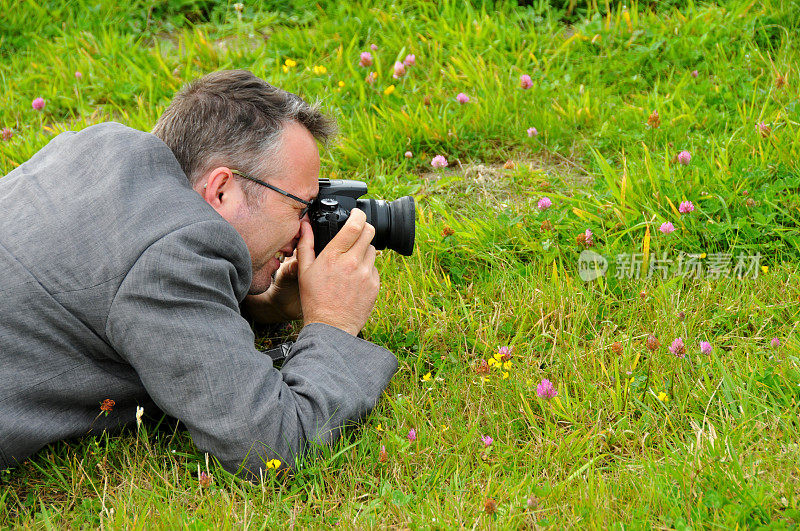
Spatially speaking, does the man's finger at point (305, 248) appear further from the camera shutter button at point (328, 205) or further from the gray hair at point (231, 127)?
the gray hair at point (231, 127)

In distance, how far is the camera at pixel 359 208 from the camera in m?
2.52

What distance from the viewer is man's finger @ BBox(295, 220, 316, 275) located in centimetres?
251

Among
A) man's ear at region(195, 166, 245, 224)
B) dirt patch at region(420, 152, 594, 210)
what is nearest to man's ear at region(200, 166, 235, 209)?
man's ear at region(195, 166, 245, 224)

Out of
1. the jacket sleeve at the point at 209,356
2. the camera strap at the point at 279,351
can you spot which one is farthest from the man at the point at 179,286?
the camera strap at the point at 279,351

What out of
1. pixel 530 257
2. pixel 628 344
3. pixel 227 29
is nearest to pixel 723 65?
pixel 530 257

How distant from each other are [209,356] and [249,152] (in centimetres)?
64

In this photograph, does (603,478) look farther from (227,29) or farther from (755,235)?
(227,29)

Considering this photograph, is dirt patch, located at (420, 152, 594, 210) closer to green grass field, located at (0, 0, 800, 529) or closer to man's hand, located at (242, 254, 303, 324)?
green grass field, located at (0, 0, 800, 529)

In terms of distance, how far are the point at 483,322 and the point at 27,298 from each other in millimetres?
1487

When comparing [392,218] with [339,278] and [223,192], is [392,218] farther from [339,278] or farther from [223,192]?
Result: [223,192]

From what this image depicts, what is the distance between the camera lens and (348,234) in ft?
8.19

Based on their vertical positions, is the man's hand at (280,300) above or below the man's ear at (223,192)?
below

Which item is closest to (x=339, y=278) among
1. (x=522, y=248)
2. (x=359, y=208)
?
(x=359, y=208)

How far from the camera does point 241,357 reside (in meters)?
2.08
